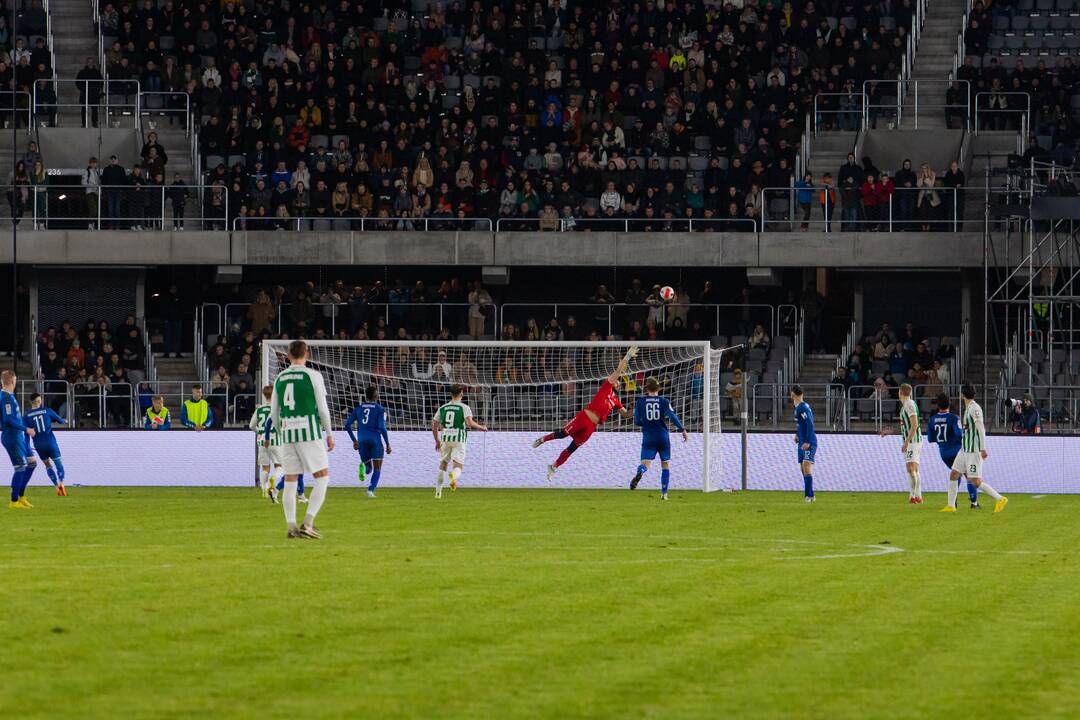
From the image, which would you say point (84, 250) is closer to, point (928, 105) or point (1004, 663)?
point (928, 105)

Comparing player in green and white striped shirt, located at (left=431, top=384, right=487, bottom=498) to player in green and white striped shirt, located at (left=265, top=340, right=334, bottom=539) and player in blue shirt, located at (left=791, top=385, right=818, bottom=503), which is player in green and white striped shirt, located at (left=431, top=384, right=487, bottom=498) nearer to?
player in blue shirt, located at (left=791, top=385, right=818, bottom=503)

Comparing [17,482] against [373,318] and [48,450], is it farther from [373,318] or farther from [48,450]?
[373,318]

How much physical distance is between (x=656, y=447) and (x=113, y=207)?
20167 millimetres

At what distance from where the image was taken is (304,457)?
17.5m

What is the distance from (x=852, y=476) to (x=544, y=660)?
23.9 meters

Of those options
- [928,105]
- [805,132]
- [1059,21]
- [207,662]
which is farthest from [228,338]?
[207,662]

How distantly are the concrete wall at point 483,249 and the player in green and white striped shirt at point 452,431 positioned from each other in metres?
15.0

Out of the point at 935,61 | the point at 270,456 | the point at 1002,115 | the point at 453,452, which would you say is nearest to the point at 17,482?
the point at 270,456

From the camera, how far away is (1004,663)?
392 inches

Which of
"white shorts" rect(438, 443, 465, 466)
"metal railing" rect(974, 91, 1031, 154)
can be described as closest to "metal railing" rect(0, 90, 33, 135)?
"white shorts" rect(438, 443, 465, 466)

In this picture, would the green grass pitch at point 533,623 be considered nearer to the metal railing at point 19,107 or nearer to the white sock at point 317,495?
the white sock at point 317,495

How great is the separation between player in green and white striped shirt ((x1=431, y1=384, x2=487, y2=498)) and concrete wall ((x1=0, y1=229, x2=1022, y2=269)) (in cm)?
1498

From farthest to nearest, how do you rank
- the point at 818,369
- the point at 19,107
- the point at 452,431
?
the point at 19,107 → the point at 818,369 → the point at 452,431

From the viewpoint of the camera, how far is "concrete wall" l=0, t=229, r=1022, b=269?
Result: 44.8 m
